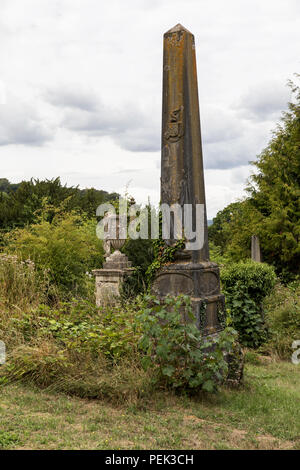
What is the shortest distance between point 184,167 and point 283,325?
4.38 metres

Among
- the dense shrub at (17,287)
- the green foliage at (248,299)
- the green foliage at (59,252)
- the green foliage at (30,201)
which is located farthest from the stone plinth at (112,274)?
the green foliage at (30,201)

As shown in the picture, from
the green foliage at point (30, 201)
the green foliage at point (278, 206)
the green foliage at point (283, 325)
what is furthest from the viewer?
the green foliage at point (30, 201)

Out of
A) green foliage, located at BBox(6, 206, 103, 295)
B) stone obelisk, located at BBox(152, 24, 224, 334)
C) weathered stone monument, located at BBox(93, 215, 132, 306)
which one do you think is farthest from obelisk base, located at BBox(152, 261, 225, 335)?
green foliage, located at BBox(6, 206, 103, 295)

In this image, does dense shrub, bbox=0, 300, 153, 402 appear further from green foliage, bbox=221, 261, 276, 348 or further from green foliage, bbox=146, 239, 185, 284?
green foliage, bbox=221, 261, 276, 348

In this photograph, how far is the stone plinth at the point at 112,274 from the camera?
11.0 meters

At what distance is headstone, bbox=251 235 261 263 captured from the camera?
50.9 feet

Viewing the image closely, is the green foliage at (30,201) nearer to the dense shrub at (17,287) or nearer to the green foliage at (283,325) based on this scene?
the dense shrub at (17,287)

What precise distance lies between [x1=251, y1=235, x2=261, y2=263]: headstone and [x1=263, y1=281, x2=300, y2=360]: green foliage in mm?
5464

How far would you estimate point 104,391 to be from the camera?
16.3 ft

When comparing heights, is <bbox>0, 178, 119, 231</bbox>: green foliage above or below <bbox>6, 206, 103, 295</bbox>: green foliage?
above

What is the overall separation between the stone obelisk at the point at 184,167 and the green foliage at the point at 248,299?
220 cm

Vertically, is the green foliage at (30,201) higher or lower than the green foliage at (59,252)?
higher
